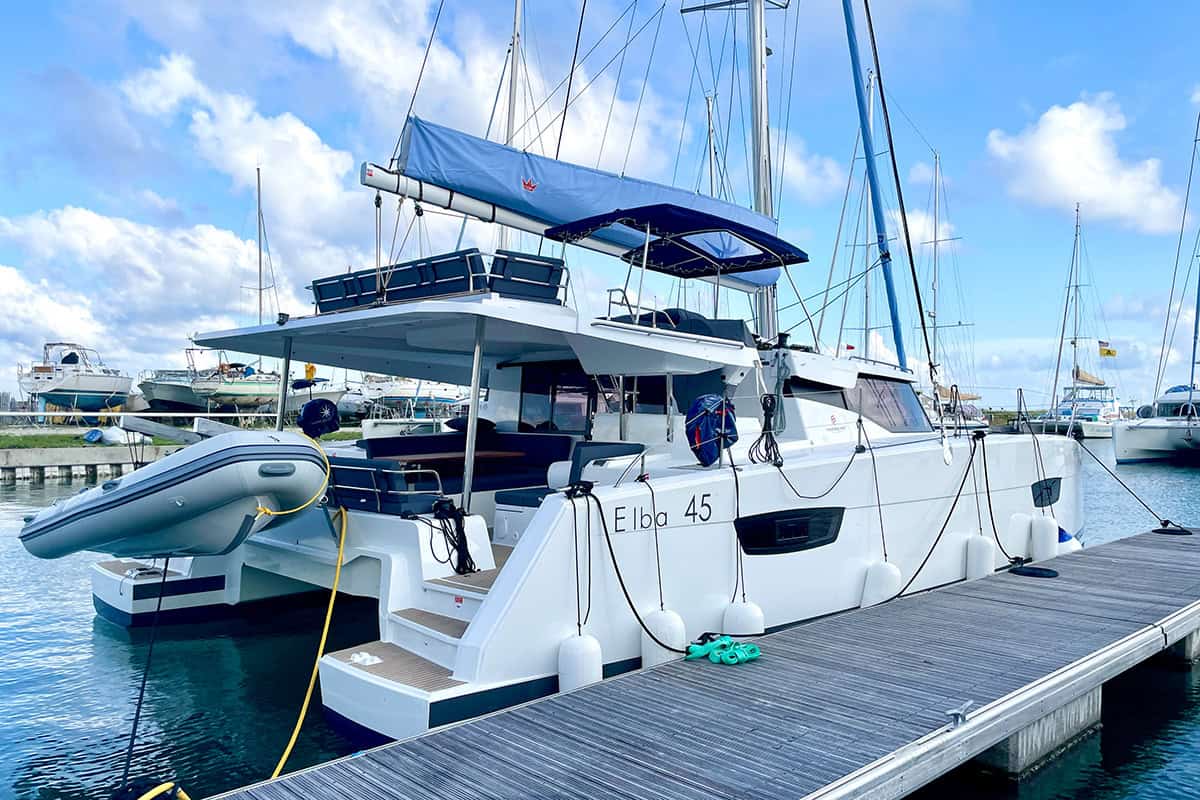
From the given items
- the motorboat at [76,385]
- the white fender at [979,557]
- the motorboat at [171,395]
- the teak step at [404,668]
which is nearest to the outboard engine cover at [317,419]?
the teak step at [404,668]

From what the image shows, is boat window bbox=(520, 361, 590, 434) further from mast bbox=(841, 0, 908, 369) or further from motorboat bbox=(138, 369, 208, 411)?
motorboat bbox=(138, 369, 208, 411)

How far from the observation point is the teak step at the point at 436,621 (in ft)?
16.8

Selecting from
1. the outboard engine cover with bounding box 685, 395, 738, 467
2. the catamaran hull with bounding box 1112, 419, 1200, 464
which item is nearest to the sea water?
the outboard engine cover with bounding box 685, 395, 738, 467

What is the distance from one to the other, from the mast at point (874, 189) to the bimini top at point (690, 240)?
72.8 inches

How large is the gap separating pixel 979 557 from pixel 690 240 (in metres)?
4.32

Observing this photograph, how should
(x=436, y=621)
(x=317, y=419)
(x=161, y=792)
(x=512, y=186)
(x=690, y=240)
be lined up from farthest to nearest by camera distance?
1. (x=690, y=240)
2. (x=512, y=186)
3. (x=317, y=419)
4. (x=436, y=621)
5. (x=161, y=792)

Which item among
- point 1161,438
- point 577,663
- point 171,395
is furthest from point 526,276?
point 1161,438

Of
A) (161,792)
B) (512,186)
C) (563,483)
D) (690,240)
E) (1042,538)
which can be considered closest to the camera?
(161,792)

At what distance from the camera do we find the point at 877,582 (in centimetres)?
731

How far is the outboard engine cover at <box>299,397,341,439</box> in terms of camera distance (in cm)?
639

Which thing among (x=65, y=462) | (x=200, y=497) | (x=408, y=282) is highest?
(x=408, y=282)

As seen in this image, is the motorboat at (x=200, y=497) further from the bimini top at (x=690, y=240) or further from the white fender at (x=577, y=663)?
the bimini top at (x=690, y=240)

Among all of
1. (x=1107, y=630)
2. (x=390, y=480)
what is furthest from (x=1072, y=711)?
(x=390, y=480)

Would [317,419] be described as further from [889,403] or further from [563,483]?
[889,403]
